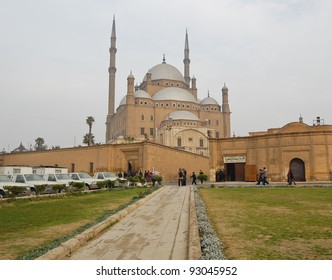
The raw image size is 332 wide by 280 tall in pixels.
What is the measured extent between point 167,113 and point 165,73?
13.1 meters

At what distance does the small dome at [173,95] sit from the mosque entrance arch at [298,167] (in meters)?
41.6

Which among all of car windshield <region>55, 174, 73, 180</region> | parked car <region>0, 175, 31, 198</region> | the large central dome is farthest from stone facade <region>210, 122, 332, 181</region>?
the large central dome

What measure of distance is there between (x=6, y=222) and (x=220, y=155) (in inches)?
924

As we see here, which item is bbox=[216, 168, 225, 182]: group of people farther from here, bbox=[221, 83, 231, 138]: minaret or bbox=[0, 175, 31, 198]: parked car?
bbox=[221, 83, 231, 138]: minaret

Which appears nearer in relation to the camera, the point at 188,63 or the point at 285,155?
the point at 285,155

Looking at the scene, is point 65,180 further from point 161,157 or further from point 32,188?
point 161,157

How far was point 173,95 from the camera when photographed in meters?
66.9

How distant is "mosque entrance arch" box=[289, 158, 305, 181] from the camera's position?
26891 millimetres

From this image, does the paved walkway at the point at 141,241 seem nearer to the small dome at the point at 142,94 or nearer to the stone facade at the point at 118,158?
the stone facade at the point at 118,158

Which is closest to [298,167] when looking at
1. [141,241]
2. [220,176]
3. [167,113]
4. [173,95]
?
[220,176]

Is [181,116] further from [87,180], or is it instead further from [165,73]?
[87,180]

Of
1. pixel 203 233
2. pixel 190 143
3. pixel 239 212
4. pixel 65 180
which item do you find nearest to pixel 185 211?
pixel 239 212

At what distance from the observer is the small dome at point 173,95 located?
66.5m

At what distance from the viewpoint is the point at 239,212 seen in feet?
29.4
